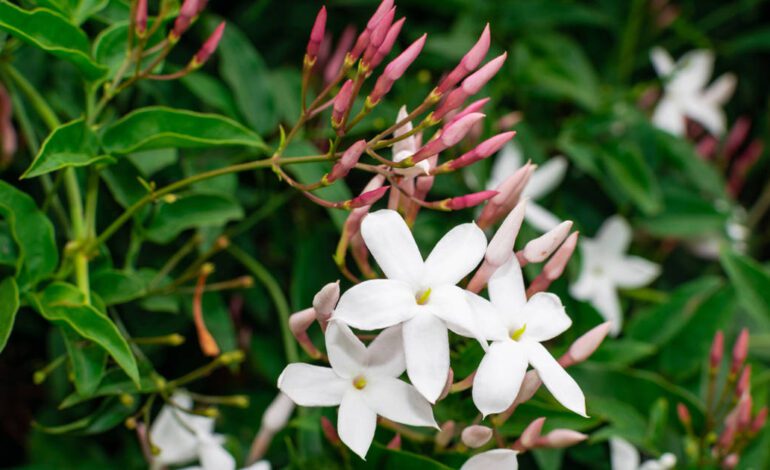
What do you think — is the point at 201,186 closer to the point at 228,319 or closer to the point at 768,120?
the point at 228,319

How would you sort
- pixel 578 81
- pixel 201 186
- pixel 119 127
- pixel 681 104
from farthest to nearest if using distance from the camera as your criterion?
pixel 681 104 → pixel 578 81 → pixel 201 186 → pixel 119 127

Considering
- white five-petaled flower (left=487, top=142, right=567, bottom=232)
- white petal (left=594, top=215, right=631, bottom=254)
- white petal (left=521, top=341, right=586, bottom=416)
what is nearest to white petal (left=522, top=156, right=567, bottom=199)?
white five-petaled flower (left=487, top=142, right=567, bottom=232)

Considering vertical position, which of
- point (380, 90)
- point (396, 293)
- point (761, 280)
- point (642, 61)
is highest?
point (380, 90)

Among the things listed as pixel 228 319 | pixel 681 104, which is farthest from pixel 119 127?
pixel 681 104

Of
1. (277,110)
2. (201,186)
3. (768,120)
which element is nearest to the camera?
(201,186)

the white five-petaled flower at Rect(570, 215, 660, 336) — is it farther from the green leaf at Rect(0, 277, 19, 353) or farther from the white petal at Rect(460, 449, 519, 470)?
the green leaf at Rect(0, 277, 19, 353)
